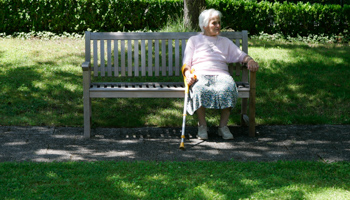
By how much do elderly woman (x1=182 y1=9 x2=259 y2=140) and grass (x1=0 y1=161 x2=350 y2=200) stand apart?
3.16 feet

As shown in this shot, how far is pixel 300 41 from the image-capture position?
11.4 meters

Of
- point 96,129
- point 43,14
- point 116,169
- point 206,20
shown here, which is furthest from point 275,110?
point 43,14

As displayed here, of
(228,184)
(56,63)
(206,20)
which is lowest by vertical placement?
(228,184)

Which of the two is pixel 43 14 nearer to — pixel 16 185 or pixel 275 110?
pixel 275 110

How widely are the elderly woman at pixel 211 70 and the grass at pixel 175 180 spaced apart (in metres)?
0.96

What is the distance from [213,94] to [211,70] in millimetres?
380

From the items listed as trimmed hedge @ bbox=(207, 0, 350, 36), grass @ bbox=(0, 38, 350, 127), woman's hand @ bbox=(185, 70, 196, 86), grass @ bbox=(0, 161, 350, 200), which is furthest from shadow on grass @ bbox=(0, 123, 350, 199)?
trimmed hedge @ bbox=(207, 0, 350, 36)

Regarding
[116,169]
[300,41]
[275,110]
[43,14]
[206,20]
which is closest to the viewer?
[116,169]

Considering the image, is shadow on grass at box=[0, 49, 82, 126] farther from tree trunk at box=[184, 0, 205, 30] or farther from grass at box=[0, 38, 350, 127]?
tree trunk at box=[184, 0, 205, 30]

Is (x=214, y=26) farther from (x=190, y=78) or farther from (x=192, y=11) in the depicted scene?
(x=192, y=11)

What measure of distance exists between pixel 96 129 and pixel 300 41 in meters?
6.94

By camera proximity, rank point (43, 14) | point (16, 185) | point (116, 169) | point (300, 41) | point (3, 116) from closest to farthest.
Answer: point (16, 185), point (116, 169), point (3, 116), point (43, 14), point (300, 41)

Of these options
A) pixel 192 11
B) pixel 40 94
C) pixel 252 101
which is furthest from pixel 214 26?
pixel 192 11

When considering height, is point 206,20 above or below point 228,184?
above
